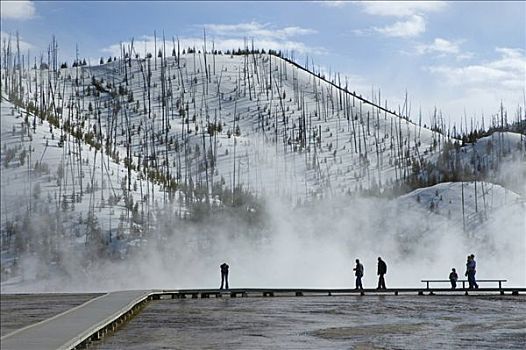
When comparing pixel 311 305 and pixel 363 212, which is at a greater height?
pixel 363 212

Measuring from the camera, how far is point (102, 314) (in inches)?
632

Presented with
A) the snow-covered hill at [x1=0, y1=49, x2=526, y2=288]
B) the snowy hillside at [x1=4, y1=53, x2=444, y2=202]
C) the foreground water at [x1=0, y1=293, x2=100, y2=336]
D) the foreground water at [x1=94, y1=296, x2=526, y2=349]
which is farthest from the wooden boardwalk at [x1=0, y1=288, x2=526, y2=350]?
the snowy hillside at [x1=4, y1=53, x2=444, y2=202]

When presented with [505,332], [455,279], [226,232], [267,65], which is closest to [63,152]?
[226,232]

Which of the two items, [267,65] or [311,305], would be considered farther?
[267,65]

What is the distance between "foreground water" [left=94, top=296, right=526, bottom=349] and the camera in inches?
515

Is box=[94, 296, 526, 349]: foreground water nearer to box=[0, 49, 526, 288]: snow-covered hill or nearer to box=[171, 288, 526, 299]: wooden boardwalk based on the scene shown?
box=[171, 288, 526, 299]: wooden boardwalk

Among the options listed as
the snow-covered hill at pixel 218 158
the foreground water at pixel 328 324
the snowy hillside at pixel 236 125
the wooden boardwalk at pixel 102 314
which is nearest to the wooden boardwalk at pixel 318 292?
the wooden boardwalk at pixel 102 314

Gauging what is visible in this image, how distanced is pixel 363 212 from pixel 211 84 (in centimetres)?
2544

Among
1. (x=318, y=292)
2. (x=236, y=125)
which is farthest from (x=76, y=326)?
(x=236, y=125)

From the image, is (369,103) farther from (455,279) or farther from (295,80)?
(455,279)

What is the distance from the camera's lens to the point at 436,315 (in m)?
18.2

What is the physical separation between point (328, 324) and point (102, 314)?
14.1ft

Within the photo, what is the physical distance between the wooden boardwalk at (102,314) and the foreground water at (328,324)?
1.05 feet

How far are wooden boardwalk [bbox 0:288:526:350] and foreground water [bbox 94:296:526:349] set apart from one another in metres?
0.32
